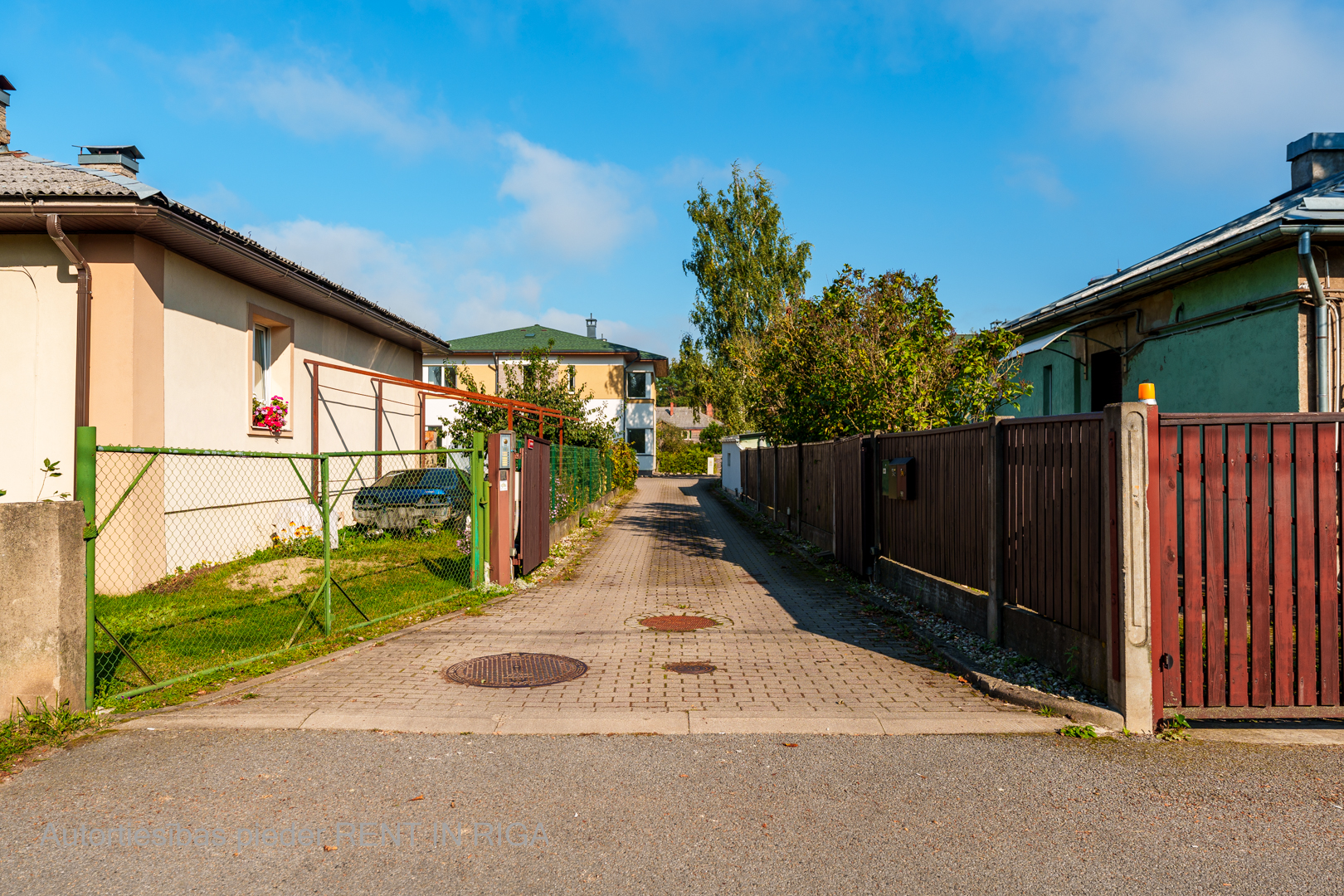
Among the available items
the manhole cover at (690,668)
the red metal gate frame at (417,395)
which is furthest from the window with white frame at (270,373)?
the manhole cover at (690,668)

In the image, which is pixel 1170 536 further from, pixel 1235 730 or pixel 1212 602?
pixel 1235 730

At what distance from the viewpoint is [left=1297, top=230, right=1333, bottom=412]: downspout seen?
8211mm

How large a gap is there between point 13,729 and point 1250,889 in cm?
629

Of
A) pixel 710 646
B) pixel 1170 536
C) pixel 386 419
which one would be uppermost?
pixel 386 419

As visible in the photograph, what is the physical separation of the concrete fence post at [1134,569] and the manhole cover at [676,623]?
4198 mm

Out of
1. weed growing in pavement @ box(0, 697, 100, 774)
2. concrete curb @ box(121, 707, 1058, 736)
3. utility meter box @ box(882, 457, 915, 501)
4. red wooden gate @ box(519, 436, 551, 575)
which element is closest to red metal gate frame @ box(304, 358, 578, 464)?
red wooden gate @ box(519, 436, 551, 575)

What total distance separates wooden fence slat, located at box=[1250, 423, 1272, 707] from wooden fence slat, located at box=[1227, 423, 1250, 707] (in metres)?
0.05

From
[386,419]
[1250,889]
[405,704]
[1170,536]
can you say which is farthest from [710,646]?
[386,419]

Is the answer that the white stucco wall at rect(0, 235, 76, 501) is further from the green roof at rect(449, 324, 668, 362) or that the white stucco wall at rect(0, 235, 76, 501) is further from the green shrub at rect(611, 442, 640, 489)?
the green roof at rect(449, 324, 668, 362)

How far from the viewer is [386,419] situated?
698 inches

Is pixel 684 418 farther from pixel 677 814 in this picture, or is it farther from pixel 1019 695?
pixel 677 814

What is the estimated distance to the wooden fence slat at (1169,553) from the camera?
4914mm

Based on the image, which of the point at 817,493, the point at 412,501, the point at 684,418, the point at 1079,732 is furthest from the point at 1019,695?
the point at 684,418

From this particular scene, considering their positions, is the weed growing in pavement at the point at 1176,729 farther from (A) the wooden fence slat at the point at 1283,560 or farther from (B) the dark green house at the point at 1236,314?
(B) the dark green house at the point at 1236,314
